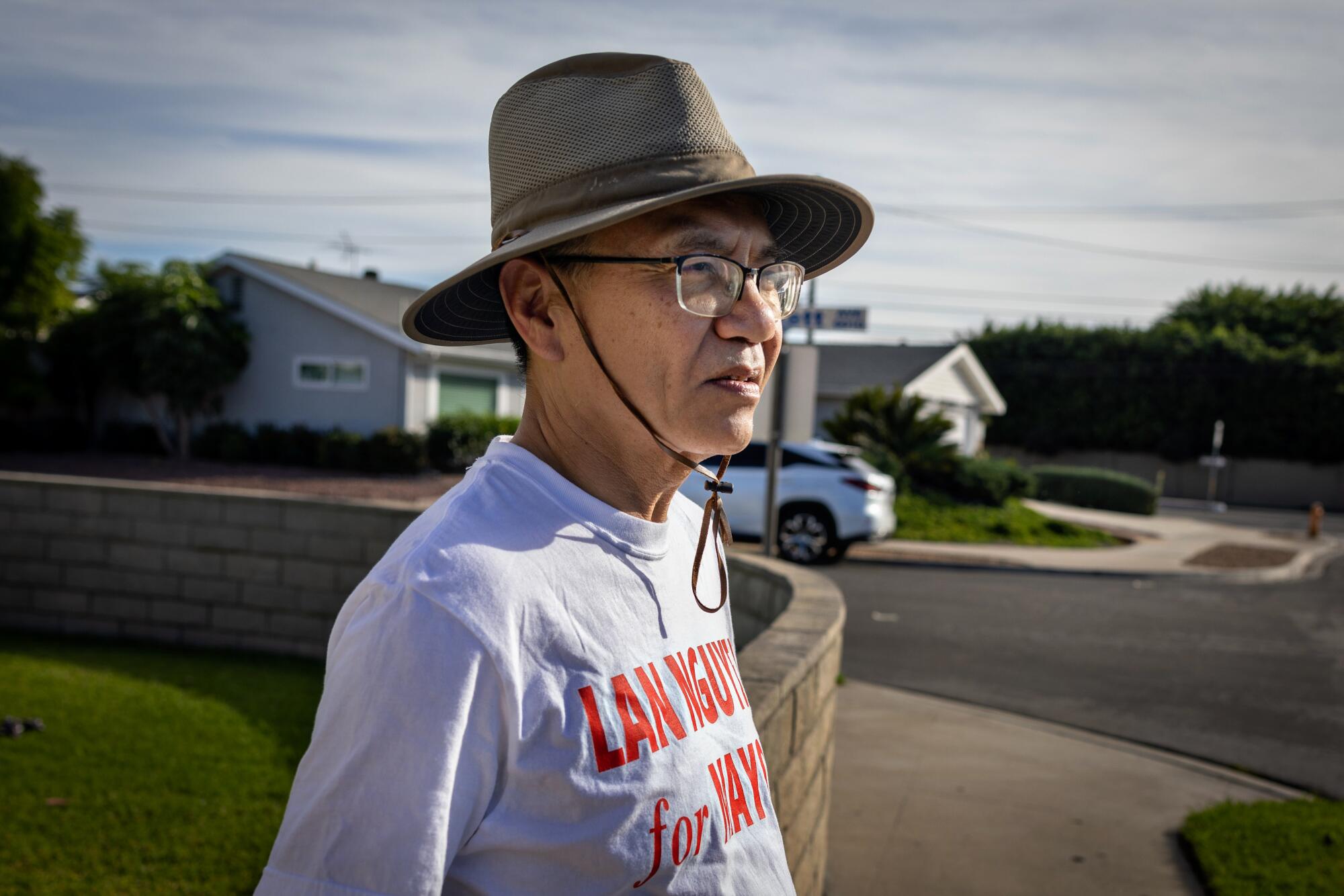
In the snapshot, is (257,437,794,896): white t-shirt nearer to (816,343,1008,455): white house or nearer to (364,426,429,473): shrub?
(364,426,429,473): shrub

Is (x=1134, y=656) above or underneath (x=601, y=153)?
underneath

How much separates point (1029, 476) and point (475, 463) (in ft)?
81.3

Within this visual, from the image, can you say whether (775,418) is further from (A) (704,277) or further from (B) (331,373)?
(B) (331,373)

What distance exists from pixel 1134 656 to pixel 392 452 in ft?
59.8

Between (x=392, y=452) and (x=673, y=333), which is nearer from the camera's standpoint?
(x=673, y=333)

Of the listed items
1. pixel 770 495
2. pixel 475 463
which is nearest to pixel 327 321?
pixel 770 495

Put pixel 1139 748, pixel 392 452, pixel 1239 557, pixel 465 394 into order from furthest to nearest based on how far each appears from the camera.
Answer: pixel 465 394 → pixel 392 452 → pixel 1239 557 → pixel 1139 748

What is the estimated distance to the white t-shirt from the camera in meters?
1.08

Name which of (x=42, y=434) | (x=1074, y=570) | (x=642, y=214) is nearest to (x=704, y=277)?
(x=642, y=214)

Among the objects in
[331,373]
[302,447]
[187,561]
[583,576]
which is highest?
[583,576]

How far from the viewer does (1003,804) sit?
5.48 metres

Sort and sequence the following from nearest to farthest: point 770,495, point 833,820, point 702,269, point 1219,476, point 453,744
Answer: point 453,744 < point 702,269 < point 833,820 < point 770,495 < point 1219,476

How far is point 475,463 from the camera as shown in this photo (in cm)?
149

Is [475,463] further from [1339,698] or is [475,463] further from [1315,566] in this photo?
[1315,566]
